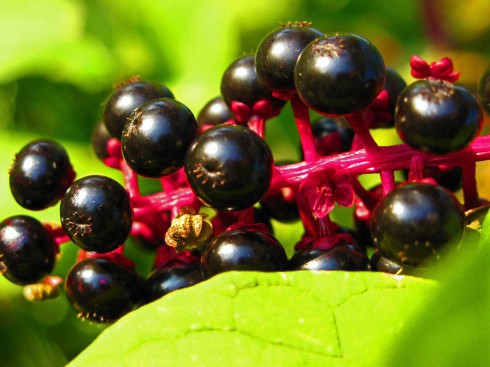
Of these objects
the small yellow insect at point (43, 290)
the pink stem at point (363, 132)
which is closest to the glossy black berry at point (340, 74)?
the pink stem at point (363, 132)

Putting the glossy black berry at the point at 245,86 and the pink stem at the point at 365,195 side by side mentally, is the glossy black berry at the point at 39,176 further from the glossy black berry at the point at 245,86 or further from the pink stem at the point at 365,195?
the pink stem at the point at 365,195

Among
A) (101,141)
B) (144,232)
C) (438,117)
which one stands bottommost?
(144,232)

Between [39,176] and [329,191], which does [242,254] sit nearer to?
[329,191]

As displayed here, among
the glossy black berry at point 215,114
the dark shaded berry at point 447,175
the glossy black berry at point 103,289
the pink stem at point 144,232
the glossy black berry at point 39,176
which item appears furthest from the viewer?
the glossy black berry at point 215,114

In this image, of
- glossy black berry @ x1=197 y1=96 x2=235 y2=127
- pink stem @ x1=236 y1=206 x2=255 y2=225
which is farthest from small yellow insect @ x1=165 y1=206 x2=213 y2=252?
glossy black berry @ x1=197 y1=96 x2=235 y2=127

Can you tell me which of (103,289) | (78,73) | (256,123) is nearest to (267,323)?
(103,289)

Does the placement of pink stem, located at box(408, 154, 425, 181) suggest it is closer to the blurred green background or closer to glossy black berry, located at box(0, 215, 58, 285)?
glossy black berry, located at box(0, 215, 58, 285)
